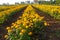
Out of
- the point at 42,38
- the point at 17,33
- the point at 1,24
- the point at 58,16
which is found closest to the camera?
the point at 17,33

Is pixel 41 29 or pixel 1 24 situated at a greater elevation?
pixel 41 29

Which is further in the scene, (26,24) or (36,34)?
(36,34)

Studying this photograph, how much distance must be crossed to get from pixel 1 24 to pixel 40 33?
17.0 ft

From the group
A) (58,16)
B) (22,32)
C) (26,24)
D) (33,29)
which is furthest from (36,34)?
(58,16)

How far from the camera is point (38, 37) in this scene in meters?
10.9

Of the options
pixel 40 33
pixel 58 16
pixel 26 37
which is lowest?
A: pixel 58 16

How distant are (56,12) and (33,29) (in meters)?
13.2

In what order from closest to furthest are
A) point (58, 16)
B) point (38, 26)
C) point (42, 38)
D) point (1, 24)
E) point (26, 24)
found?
point (26, 24), point (42, 38), point (38, 26), point (1, 24), point (58, 16)

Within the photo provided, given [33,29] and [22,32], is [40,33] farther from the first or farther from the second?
[22,32]

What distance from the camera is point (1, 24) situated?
53.5ft

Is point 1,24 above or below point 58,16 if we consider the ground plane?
above

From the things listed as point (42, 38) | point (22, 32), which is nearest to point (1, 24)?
point (42, 38)

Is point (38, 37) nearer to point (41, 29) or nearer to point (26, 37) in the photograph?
point (41, 29)

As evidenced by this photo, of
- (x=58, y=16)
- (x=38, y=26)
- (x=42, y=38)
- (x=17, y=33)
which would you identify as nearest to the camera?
(x=17, y=33)
